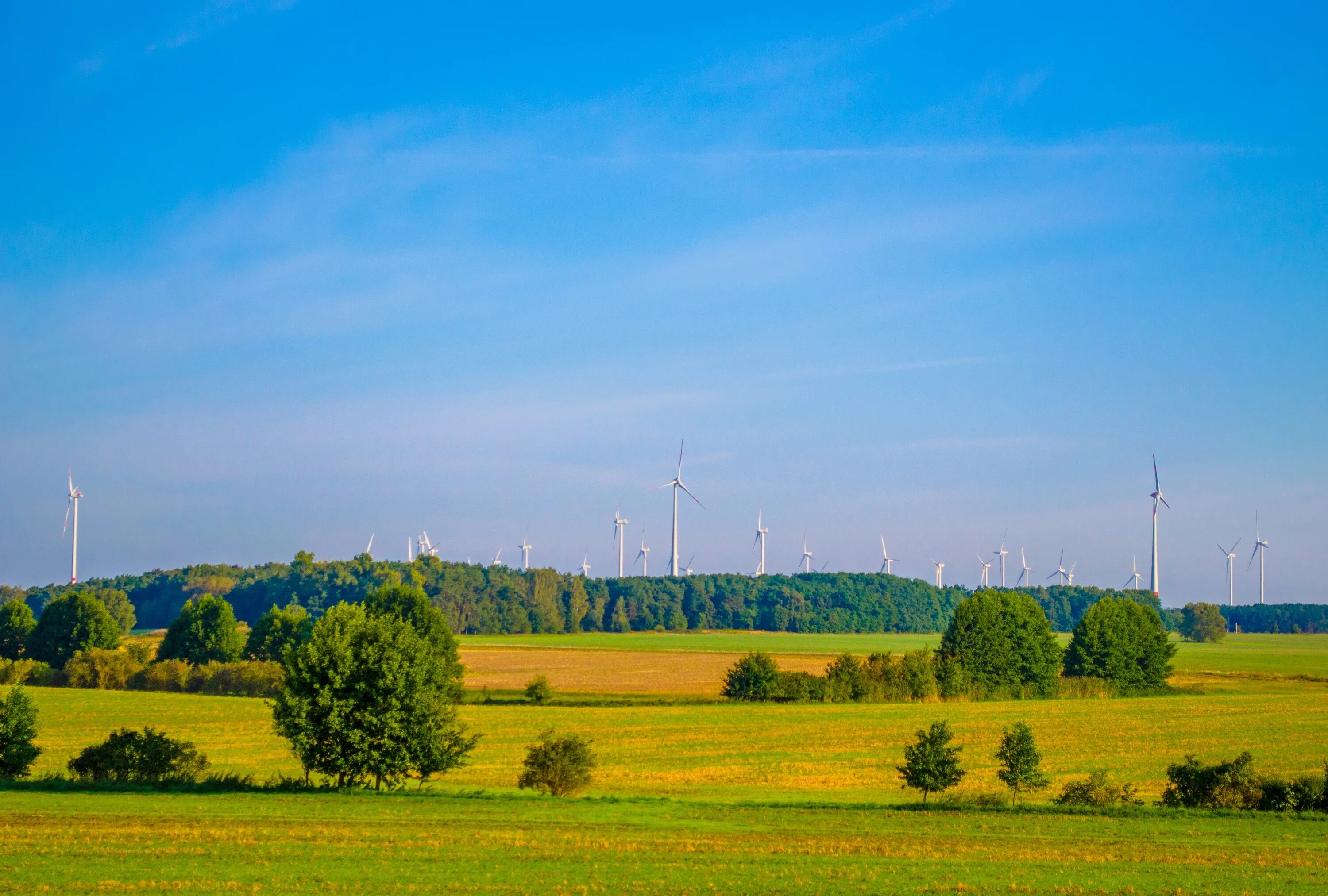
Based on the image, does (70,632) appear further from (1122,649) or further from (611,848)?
(1122,649)

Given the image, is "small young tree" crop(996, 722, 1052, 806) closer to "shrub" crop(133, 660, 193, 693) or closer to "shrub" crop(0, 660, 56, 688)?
"shrub" crop(133, 660, 193, 693)

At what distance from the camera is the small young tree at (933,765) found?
1535 inches

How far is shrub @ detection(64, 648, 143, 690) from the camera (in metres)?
93.1

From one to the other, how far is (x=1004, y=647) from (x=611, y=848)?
268 ft

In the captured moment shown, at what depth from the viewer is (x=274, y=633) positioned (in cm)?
10288

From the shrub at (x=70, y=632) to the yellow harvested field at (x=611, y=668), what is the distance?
3535 centimetres

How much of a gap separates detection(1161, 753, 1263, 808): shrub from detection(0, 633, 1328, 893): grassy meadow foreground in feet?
6.57

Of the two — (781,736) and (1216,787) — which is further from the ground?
(1216,787)

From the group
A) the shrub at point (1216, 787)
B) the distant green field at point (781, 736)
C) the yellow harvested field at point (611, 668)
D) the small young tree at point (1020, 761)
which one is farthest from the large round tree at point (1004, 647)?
the shrub at point (1216, 787)

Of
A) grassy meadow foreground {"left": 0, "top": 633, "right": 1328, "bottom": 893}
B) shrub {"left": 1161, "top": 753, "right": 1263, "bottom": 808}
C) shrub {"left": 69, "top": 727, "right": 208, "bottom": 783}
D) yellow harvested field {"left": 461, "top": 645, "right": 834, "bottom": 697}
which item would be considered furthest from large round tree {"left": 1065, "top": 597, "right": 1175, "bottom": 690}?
shrub {"left": 69, "top": 727, "right": 208, "bottom": 783}

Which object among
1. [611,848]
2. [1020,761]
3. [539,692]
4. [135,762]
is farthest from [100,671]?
[1020,761]

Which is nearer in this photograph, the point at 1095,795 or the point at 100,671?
the point at 1095,795

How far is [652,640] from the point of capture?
18950 centimetres

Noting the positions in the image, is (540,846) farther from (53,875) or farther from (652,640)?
(652,640)
